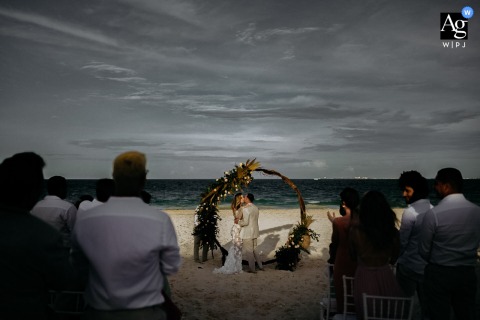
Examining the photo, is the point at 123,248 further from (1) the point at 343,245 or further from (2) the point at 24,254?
(1) the point at 343,245

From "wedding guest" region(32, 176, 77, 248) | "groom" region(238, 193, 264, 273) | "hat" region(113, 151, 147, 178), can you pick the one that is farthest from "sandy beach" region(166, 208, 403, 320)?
"hat" region(113, 151, 147, 178)

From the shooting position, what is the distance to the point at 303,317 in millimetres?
6730

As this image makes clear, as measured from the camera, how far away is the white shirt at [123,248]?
2422 millimetres

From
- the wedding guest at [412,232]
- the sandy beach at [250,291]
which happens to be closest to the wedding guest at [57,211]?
the sandy beach at [250,291]

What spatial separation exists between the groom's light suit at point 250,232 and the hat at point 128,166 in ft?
24.8

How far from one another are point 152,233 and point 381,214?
2.55 metres

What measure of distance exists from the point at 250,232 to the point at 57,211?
5859mm

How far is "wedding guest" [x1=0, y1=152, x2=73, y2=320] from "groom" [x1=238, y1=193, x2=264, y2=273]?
25.5 feet

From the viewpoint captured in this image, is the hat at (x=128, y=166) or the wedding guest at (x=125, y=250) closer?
the wedding guest at (x=125, y=250)

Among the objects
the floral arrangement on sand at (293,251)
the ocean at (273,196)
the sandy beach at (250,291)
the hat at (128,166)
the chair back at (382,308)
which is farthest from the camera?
the ocean at (273,196)

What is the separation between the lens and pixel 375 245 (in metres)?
3.97

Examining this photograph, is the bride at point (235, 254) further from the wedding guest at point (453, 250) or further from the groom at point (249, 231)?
the wedding guest at point (453, 250)

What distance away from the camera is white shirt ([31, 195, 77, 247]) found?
520 cm

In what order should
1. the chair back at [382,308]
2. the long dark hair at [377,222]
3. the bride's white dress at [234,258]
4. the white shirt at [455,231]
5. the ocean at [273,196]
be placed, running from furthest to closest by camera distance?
1. the ocean at [273,196]
2. the bride's white dress at [234,258]
3. the white shirt at [455,231]
4. the long dark hair at [377,222]
5. the chair back at [382,308]
